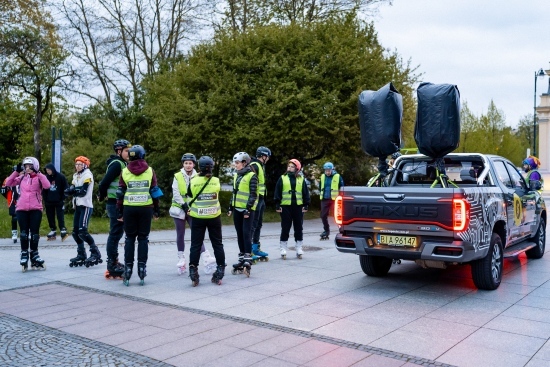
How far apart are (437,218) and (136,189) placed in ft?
13.8

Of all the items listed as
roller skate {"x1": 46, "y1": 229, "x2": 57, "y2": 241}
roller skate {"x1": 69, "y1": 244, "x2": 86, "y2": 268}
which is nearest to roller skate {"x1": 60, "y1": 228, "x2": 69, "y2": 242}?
roller skate {"x1": 46, "y1": 229, "x2": 57, "y2": 241}

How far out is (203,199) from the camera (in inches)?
311

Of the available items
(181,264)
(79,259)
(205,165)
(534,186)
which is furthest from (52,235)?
(534,186)

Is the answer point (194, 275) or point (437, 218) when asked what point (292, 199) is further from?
point (437, 218)

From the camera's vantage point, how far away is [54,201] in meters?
13.1

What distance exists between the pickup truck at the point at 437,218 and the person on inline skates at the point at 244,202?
1600mm

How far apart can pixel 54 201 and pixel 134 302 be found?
702 centimetres

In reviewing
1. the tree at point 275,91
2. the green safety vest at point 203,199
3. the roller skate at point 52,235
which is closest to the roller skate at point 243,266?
the green safety vest at point 203,199

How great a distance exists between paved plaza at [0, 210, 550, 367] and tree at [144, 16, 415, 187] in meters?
10.6

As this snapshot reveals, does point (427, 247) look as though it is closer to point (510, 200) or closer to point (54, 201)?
point (510, 200)

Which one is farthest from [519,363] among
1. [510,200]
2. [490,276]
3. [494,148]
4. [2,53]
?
[494,148]

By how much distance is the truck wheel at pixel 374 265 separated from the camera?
8344 millimetres

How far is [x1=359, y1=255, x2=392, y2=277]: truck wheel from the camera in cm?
834

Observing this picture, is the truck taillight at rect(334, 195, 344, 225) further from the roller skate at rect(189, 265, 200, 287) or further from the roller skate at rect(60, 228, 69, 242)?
the roller skate at rect(60, 228, 69, 242)
